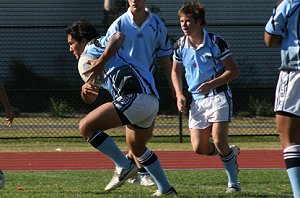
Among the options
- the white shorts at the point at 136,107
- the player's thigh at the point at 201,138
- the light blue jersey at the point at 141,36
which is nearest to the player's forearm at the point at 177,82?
the light blue jersey at the point at 141,36

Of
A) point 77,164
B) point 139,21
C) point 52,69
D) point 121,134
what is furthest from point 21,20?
point 139,21

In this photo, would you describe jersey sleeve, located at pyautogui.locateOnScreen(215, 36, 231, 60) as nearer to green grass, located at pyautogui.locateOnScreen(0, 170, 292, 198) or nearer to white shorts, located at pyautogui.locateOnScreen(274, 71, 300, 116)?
green grass, located at pyautogui.locateOnScreen(0, 170, 292, 198)

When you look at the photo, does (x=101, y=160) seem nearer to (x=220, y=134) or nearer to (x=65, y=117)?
(x=220, y=134)

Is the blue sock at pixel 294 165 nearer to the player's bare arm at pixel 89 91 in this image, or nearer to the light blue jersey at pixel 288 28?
the light blue jersey at pixel 288 28

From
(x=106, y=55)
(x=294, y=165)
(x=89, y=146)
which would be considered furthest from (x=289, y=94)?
(x=89, y=146)

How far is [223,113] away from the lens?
9562 millimetres

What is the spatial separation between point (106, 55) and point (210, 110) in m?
1.75

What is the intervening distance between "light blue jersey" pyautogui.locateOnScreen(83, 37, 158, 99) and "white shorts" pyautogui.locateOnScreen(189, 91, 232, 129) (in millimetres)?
947

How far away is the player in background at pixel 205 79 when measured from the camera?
376 inches

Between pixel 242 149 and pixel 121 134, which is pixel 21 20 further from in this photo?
pixel 242 149

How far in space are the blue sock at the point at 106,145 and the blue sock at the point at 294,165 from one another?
7.82 ft

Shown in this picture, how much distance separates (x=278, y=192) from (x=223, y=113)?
3.55 ft

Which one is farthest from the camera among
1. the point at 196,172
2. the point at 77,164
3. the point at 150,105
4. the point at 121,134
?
the point at 121,134

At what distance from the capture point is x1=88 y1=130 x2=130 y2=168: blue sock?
8.92 metres
